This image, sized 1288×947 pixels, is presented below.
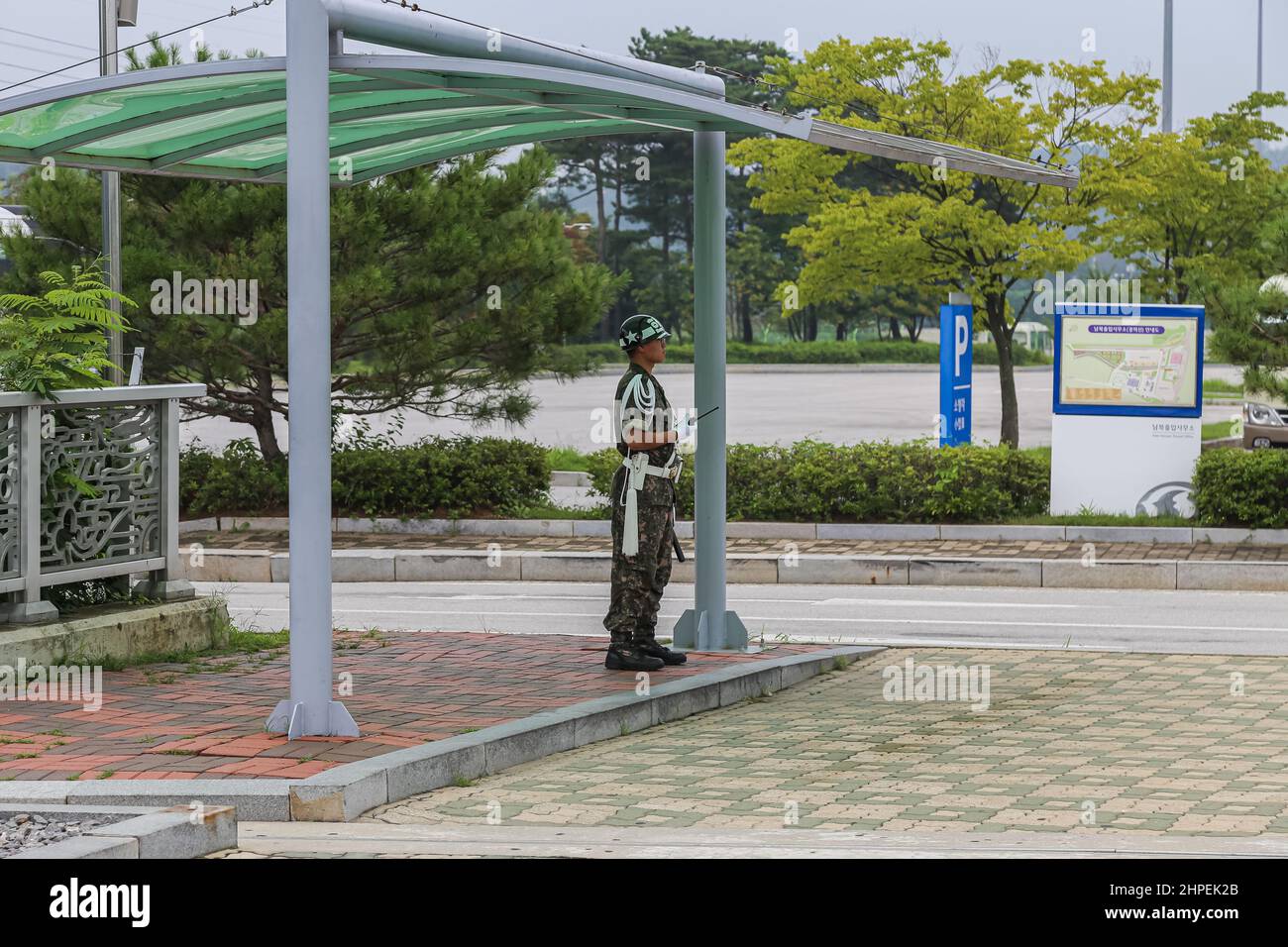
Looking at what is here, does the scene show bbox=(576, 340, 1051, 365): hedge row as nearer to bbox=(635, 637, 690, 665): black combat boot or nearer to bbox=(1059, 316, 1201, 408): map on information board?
bbox=(1059, 316, 1201, 408): map on information board

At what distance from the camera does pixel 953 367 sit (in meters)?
19.8

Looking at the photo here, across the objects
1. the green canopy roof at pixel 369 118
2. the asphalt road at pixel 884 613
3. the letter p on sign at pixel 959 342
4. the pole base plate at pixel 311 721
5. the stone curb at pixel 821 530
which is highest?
the green canopy roof at pixel 369 118

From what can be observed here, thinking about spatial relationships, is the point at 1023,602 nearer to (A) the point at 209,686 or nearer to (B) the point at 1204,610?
(B) the point at 1204,610

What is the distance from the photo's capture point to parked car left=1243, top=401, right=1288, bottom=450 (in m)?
22.5

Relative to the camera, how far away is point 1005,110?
21.2m

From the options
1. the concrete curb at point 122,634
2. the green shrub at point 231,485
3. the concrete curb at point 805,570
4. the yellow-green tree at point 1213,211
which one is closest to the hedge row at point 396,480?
the green shrub at point 231,485

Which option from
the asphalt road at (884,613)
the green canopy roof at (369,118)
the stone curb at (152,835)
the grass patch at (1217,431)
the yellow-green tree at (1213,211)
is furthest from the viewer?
the yellow-green tree at (1213,211)

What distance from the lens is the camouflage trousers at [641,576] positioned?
8.45 metres

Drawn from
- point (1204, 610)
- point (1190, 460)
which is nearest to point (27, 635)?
point (1204, 610)

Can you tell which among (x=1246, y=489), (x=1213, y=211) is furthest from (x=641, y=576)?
(x=1213, y=211)

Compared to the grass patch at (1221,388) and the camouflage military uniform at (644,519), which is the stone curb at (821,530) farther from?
the grass patch at (1221,388)

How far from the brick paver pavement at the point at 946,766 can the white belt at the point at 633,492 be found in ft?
3.06

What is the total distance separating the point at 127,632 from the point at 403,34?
3.54 m

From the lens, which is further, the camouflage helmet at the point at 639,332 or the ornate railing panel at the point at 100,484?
the ornate railing panel at the point at 100,484
